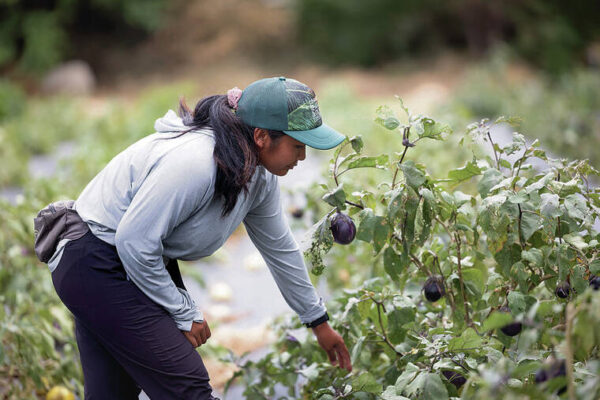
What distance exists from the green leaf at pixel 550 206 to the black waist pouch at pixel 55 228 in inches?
48.1

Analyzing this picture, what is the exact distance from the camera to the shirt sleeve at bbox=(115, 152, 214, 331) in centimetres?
158

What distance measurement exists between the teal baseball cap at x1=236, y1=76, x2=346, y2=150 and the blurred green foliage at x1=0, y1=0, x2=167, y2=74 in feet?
Answer: 33.5

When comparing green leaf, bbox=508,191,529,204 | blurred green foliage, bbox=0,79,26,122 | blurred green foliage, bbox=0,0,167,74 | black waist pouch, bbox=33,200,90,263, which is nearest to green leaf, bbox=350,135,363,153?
green leaf, bbox=508,191,529,204

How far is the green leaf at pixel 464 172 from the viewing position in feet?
6.39

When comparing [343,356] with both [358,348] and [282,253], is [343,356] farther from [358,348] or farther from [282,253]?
[282,253]

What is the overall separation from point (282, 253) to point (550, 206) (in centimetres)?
78

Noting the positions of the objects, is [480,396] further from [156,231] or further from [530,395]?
[156,231]

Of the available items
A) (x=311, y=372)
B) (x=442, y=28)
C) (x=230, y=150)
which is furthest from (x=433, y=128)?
(x=442, y=28)

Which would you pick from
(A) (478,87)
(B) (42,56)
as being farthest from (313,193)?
(B) (42,56)

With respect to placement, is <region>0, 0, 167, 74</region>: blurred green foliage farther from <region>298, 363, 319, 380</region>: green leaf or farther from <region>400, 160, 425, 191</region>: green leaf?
<region>400, 160, 425, 191</region>: green leaf

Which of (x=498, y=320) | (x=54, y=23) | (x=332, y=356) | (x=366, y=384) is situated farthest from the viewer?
(x=54, y=23)

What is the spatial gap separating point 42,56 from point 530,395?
36.1 ft

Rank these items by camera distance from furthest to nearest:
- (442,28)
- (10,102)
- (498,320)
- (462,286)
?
(442,28)
(10,102)
(462,286)
(498,320)

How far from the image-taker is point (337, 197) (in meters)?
1.81
